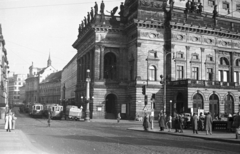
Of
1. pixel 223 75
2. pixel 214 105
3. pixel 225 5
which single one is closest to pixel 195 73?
pixel 223 75

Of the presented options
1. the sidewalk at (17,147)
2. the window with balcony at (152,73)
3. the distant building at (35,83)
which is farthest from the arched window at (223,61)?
the distant building at (35,83)

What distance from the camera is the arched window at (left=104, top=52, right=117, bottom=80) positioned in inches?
2716

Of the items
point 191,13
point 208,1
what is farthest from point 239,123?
point 208,1

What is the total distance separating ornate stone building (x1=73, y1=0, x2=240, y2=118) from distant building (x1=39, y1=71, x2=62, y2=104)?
6368cm

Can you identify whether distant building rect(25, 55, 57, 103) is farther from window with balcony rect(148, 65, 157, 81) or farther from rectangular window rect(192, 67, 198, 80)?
rectangular window rect(192, 67, 198, 80)

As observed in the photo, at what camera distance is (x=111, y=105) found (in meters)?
66.5

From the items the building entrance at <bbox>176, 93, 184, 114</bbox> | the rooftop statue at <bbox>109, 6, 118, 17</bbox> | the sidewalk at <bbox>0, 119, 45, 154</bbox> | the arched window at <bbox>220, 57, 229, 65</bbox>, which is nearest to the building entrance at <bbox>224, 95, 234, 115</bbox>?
the building entrance at <bbox>176, 93, 184, 114</bbox>

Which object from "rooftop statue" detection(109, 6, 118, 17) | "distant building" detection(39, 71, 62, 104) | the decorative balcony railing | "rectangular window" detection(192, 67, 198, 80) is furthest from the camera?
"distant building" detection(39, 71, 62, 104)

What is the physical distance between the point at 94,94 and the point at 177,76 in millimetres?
16298

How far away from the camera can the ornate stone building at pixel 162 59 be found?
59156 mm

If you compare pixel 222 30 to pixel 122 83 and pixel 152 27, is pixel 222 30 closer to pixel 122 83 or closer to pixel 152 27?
pixel 152 27

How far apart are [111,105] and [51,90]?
252ft

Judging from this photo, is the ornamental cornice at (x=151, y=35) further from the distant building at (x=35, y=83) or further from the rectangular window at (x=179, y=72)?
the distant building at (x=35, y=83)

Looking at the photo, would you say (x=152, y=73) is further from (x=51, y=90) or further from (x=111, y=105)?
(x=51, y=90)
